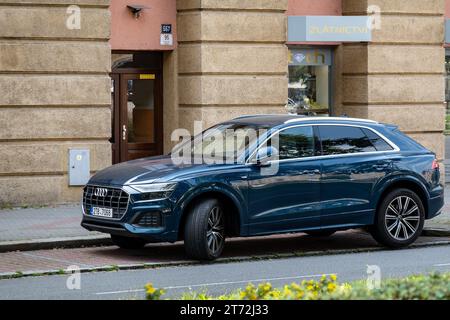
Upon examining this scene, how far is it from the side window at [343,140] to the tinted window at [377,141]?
0.16 feet

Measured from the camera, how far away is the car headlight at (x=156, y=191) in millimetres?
12414

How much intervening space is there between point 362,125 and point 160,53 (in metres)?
7.25

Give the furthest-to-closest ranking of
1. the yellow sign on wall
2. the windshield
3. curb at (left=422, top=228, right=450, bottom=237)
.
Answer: the yellow sign on wall
curb at (left=422, top=228, right=450, bottom=237)
the windshield

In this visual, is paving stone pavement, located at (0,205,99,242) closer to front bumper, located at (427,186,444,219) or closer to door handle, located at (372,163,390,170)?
door handle, located at (372,163,390,170)

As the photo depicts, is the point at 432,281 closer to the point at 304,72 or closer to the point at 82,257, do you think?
the point at 82,257

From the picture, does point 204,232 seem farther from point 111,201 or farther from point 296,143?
point 296,143

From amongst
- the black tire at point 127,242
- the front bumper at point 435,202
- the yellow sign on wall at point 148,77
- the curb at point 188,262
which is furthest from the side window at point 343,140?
the yellow sign on wall at point 148,77

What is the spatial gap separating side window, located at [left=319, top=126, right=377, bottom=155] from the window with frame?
19 cm

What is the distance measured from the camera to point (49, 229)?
1534 centimetres

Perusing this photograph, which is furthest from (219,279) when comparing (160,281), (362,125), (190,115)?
(190,115)

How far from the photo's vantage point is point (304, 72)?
71.9 ft

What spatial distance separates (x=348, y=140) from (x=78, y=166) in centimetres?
629

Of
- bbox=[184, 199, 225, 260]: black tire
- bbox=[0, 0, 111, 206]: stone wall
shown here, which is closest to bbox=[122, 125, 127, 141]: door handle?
bbox=[0, 0, 111, 206]: stone wall

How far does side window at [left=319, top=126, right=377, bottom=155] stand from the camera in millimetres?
13750
